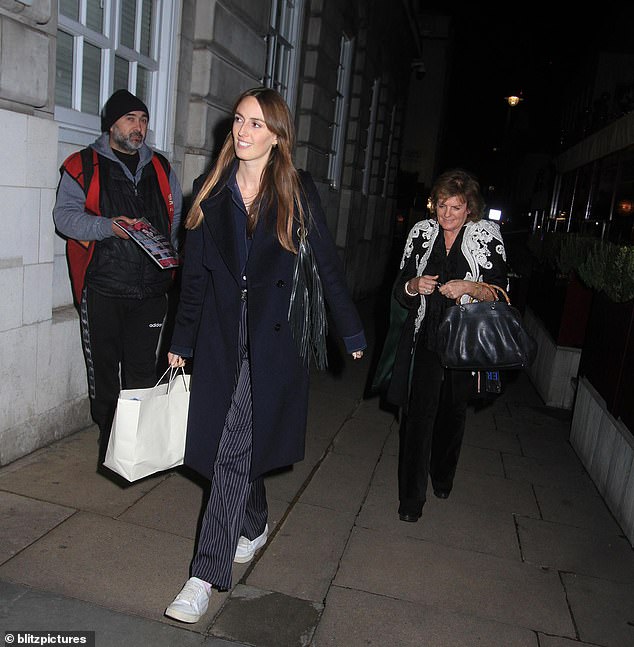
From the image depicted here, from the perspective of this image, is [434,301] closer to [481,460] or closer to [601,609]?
[601,609]

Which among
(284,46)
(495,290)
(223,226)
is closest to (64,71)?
(223,226)

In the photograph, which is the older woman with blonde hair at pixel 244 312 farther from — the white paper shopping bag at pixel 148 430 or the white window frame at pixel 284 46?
the white window frame at pixel 284 46

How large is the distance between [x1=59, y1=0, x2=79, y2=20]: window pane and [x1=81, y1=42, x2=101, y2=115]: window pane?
21 cm

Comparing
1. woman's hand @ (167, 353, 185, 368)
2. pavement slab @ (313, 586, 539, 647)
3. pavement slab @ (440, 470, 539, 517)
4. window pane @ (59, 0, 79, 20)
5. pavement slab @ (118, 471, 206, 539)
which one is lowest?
pavement slab @ (440, 470, 539, 517)

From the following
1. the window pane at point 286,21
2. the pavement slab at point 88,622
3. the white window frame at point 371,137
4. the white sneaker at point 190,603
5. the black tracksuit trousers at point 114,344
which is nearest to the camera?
the pavement slab at point 88,622

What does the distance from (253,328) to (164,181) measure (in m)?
1.90

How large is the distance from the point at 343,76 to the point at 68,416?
365 inches

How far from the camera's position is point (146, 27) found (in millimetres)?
5660

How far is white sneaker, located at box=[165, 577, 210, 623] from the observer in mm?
2814

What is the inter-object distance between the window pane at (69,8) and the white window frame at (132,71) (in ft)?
0.12

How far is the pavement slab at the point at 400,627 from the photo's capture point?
292 centimetres

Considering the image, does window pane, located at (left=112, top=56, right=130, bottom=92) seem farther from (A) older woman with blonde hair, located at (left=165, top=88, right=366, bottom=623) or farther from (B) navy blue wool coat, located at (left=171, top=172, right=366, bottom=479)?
(B) navy blue wool coat, located at (left=171, top=172, right=366, bottom=479)

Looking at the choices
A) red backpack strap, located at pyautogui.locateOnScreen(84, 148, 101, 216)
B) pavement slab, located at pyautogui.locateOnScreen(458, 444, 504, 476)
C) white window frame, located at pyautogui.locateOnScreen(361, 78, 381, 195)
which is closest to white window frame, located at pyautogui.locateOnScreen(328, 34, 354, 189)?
white window frame, located at pyautogui.locateOnScreen(361, 78, 381, 195)

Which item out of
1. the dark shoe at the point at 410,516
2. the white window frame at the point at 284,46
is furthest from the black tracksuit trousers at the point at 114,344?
the white window frame at the point at 284,46
